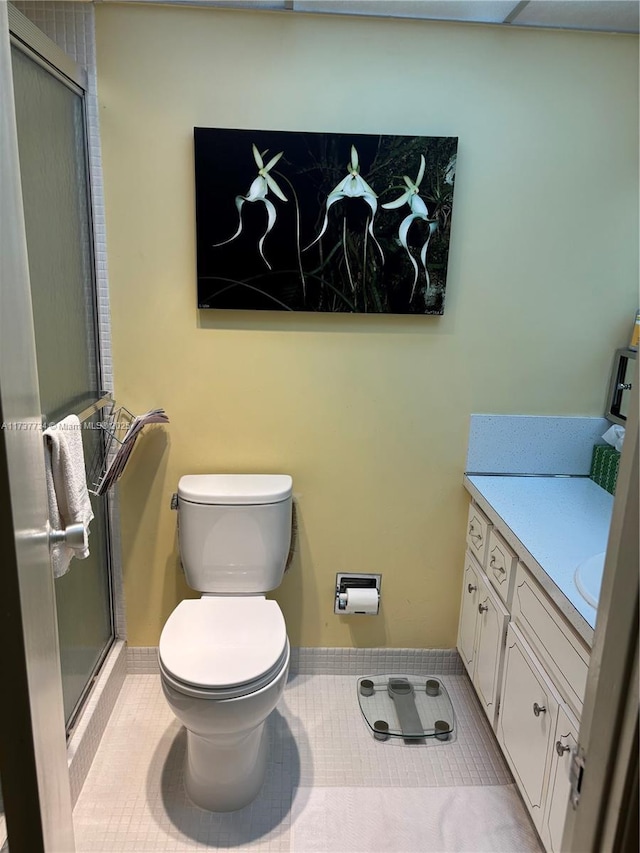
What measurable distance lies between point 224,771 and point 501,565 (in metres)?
1.02

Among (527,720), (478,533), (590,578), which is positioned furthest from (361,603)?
(590,578)

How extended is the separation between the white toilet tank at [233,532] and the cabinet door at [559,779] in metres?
1.01

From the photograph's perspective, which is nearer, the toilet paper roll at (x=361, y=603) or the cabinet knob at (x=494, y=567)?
the cabinet knob at (x=494, y=567)

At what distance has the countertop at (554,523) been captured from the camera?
1.48m

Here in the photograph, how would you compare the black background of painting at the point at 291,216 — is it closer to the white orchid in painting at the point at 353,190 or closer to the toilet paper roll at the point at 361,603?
the white orchid in painting at the point at 353,190

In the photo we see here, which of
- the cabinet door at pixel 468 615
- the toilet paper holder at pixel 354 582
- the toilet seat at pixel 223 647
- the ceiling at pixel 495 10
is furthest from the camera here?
the toilet paper holder at pixel 354 582

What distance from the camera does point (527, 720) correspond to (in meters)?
1.67

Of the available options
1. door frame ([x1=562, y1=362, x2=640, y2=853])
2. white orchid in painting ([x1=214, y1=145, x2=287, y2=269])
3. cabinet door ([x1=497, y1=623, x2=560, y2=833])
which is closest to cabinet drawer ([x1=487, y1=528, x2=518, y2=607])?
cabinet door ([x1=497, y1=623, x2=560, y2=833])

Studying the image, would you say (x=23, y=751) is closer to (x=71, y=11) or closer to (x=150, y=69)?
(x=150, y=69)

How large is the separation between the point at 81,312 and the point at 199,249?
16.6 inches

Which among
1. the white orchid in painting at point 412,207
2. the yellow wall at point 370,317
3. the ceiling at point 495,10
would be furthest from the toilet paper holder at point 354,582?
the ceiling at point 495,10

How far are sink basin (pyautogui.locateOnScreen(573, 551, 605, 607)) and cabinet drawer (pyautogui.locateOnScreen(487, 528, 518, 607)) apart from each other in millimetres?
252

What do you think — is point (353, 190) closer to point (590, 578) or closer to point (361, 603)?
point (590, 578)

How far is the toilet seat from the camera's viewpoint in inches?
64.3
